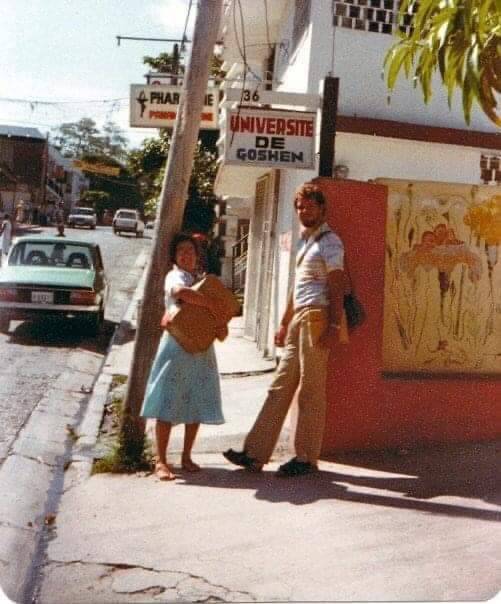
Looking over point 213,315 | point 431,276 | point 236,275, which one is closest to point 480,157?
point 431,276

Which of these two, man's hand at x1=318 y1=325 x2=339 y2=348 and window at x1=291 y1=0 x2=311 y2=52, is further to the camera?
window at x1=291 y1=0 x2=311 y2=52

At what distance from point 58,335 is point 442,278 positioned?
750cm

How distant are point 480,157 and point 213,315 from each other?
5.65 m

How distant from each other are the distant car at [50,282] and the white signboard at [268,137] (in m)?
4.97

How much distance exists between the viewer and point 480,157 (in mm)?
9766

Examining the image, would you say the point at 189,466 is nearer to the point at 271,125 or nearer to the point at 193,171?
the point at 271,125

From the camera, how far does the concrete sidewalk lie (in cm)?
371

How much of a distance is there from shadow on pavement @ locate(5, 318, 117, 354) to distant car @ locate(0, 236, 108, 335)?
0.17m

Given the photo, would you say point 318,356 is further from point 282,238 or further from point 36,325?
point 36,325

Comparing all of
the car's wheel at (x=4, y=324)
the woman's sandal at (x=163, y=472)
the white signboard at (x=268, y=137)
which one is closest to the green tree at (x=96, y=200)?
the car's wheel at (x=4, y=324)

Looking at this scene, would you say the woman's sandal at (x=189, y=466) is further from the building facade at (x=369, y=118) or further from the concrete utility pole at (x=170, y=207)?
the building facade at (x=369, y=118)

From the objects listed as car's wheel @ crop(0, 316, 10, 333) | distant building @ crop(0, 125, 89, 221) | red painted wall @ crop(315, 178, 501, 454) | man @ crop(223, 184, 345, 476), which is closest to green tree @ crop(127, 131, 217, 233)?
distant building @ crop(0, 125, 89, 221)

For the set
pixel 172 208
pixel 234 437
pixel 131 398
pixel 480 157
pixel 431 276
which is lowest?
pixel 234 437

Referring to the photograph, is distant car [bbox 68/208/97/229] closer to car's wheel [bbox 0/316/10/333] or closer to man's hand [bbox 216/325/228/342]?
car's wheel [bbox 0/316/10/333]
